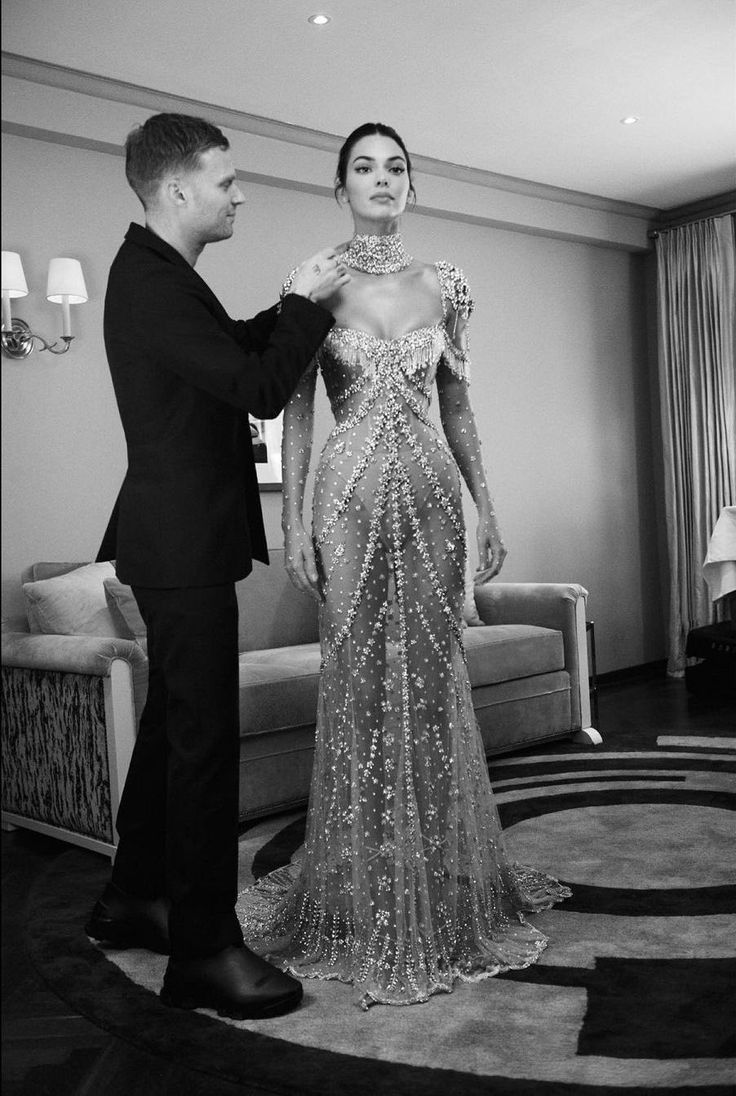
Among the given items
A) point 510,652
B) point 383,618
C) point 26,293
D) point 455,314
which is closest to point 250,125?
point 26,293

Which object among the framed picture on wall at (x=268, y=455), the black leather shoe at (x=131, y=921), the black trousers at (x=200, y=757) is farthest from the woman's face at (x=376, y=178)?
the framed picture on wall at (x=268, y=455)

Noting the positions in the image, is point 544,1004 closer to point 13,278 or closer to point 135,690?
point 135,690

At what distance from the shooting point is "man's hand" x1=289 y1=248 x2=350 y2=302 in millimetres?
2189

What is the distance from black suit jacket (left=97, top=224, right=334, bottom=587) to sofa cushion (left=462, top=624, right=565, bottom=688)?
8.03 feet

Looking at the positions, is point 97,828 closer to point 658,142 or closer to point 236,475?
point 236,475

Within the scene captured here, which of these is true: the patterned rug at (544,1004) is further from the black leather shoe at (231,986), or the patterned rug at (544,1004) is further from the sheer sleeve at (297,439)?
the sheer sleeve at (297,439)

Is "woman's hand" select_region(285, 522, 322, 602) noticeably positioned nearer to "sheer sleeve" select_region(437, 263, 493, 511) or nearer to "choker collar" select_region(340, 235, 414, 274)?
"sheer sleeve" select_region(437, 263, 493, 511)

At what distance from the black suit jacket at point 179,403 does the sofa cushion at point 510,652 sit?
2.45 m

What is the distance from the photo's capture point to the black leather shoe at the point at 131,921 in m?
2.52

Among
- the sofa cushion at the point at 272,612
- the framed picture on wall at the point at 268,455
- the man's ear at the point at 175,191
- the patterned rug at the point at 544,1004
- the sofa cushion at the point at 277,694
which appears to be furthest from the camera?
the framed picture on wall at the point at 268,455

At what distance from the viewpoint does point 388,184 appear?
244 centimetres

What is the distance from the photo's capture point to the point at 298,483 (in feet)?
8.19

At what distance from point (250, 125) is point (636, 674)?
4.00 m

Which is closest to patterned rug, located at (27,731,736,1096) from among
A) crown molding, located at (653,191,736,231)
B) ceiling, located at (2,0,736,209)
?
ceiling, located at (2,0,736,209)
